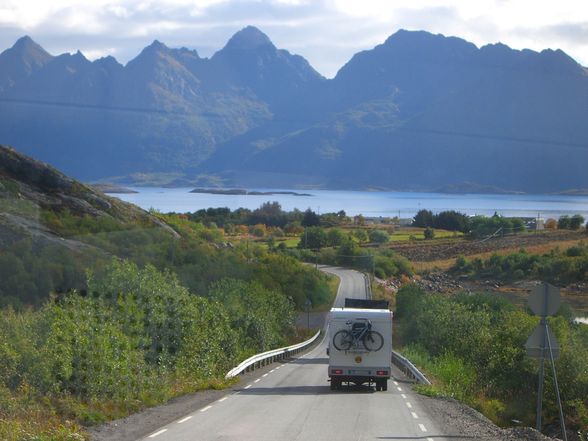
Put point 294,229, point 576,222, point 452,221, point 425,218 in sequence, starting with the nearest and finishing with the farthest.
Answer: point 576,222, point 452,221, point 294,229, point 425,218

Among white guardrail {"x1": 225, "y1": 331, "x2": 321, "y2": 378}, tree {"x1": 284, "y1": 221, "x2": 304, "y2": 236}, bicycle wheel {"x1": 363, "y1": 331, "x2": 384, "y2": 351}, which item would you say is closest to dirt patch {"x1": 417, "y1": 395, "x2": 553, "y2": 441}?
bicycle wheel {"x1": 363, "y1": 331, "x2": 384, "y2": 351}

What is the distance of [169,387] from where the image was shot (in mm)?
21828

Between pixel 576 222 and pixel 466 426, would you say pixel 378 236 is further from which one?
pixel 466 426

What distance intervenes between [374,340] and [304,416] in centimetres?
733

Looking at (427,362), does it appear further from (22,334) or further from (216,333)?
(22,334)

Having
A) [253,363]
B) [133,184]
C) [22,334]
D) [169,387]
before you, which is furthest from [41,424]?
[133,184]

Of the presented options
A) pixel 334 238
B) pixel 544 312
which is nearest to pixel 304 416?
pixel 544 312

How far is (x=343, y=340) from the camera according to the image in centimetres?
2567

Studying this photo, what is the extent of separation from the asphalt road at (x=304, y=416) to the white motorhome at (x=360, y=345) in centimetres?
59

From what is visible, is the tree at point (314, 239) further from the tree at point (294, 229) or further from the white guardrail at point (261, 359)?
the white guardrail at point (261, 359)

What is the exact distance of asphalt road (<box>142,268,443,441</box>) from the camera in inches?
608

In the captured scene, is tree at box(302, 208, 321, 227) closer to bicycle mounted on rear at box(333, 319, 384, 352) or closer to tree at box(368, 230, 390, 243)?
tree at box(368, 230, 390, 243)

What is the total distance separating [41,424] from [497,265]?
290 feet

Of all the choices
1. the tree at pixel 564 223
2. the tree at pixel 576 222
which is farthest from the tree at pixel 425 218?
the tree at pixel 576 222
